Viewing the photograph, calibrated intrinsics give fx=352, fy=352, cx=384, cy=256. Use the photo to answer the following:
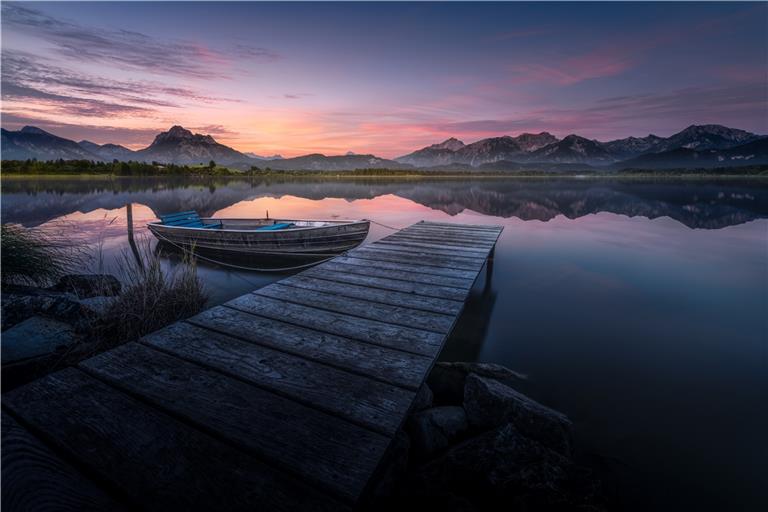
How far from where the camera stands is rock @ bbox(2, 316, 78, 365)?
4.22 m

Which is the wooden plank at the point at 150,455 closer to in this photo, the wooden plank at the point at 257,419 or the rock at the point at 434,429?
the wooden plank at the point at 257,419

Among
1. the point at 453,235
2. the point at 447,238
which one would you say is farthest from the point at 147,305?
the point at 453,235

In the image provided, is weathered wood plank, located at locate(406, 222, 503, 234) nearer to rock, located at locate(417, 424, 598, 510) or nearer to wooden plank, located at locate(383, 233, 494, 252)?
wooden plank, located at locate(383, 233, 494, 252)

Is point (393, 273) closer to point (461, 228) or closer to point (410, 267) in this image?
point (410, 267)

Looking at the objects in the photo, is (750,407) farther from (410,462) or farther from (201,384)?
(201,384)

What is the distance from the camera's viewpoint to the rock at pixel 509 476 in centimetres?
291

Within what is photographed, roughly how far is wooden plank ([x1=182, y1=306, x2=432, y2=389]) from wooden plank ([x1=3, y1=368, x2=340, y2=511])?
1100 millimetres

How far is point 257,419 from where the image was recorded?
2443 mm

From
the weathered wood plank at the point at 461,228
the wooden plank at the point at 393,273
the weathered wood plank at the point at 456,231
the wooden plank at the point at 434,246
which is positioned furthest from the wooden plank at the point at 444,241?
the wooden plank at the point at 393,273

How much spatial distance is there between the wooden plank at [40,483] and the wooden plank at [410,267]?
197 inches

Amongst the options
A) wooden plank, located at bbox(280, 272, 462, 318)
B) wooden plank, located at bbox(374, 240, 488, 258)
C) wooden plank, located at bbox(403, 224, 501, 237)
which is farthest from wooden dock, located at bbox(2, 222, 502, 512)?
wooden plank, located at bbox(403, 224, 501, 237)

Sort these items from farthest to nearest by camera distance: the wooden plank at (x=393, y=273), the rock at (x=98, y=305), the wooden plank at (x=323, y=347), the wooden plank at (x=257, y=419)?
the wooden plank at (x=393, y=273)
the rock at (x=98, y=305)
the wooden plank at (x=323, y=347)
the wooden plank at (x=257, y=419)

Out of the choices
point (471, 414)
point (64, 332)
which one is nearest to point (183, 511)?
point (471, 414)

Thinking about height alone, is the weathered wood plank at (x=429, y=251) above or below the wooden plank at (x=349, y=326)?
above
